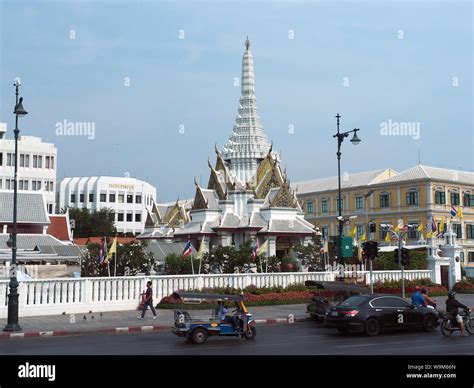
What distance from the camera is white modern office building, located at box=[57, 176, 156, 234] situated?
374ft

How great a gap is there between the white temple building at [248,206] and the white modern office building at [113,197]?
58129mm

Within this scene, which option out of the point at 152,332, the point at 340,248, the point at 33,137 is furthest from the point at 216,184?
the point at 33,137

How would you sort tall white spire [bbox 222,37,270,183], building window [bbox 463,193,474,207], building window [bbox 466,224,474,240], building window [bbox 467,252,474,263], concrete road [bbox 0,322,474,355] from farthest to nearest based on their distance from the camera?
building window [bbox 463,193,474,207] < building window [bbox 466,224,474,240] < building window [bbox 467,252,474,263] < tall white spire [bbox 222,37,270,183] < concrete road [bbox 0,322,474,355]

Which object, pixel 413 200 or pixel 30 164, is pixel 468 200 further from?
pixel 30 164

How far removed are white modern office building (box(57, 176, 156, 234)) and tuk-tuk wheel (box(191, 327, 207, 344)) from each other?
324 ft

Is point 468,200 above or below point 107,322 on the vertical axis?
above

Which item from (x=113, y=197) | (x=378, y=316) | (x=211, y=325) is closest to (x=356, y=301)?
(x=378, y=316)

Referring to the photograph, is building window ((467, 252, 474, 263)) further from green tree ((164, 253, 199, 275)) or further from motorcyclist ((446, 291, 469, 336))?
motorcyclist ((446, 291, 469, 336))

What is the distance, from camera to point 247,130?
59.8 metres

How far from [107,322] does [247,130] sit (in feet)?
134

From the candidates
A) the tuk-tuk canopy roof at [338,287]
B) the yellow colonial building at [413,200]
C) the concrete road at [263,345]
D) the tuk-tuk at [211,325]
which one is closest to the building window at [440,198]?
the yellow colonial building at [413,200]

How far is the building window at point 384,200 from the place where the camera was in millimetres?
69688

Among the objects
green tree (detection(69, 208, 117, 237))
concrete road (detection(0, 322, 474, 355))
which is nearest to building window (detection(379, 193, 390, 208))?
green tree (detection(69, 208, 117, 237))
